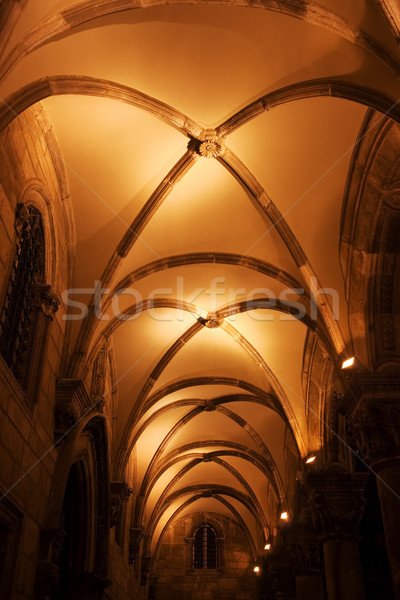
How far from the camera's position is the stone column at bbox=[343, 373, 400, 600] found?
736cm

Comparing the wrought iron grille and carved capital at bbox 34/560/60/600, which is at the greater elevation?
the wrought iron grille

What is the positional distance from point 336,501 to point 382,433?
129 inches

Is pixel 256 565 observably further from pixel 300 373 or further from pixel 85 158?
pixel 85 158

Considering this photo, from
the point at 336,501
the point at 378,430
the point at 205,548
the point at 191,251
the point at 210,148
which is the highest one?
the point at 191,251

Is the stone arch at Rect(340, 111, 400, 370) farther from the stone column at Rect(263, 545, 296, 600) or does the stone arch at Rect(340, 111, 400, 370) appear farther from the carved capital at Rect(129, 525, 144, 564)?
the stone column at Rect(263, 545, 296, 600)

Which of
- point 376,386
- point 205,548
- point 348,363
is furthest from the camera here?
point 205,548

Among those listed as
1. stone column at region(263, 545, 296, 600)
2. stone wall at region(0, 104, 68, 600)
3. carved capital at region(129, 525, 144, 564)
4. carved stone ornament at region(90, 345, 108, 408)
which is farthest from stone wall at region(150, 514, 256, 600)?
stone wall at region(0, 104, 68, 600)

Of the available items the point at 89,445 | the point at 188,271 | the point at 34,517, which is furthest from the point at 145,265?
the point at 34,517

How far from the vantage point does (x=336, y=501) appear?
10.7 meters

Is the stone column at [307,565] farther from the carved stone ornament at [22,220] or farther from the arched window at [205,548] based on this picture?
the arched window at [205,548]

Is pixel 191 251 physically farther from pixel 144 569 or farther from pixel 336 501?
pixel 144 569

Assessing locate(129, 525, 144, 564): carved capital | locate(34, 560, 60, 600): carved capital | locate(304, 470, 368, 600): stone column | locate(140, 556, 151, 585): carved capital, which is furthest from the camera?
locate(140, 556, 151, 585): carved capital

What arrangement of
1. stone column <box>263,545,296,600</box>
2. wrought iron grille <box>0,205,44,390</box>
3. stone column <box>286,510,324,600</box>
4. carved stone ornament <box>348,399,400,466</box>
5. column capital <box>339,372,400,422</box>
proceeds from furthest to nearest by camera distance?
stone column <box>263,545,296,600</box>
stone column <box>286,510,324,600</box>
column capital <box>339,372,400,422</box>
carved stone ornament <box>348,399,400,466</box>
wrought iron grille <box>0,205,44,390</box>

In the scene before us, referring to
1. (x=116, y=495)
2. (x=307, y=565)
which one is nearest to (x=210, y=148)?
(x=116, y=495)
